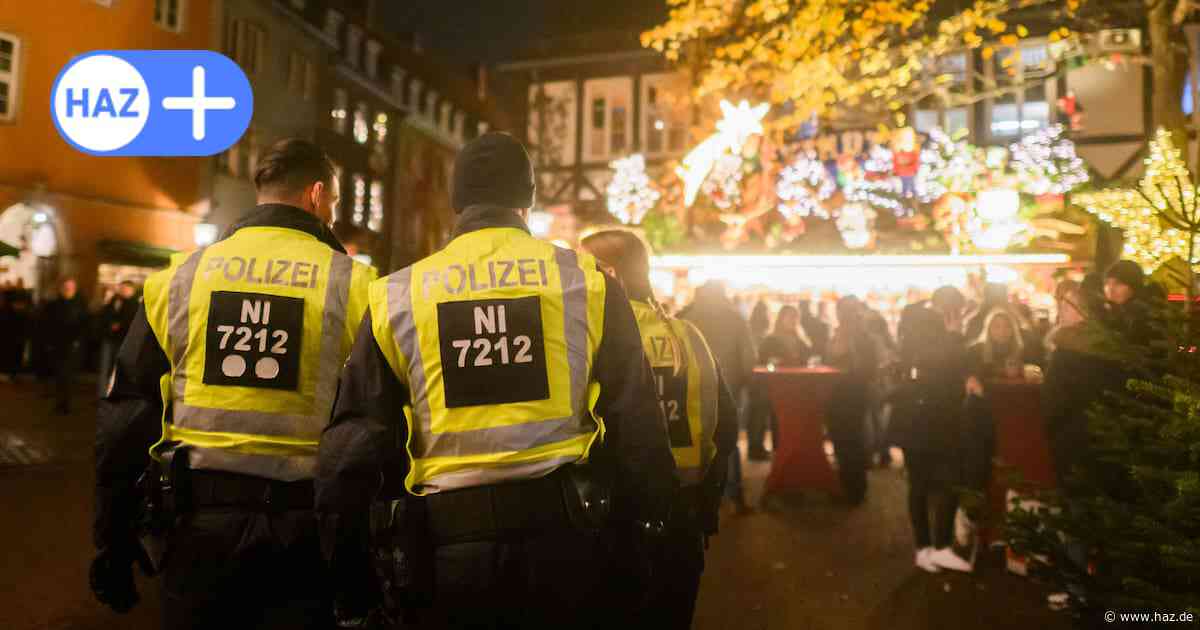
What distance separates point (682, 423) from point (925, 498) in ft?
11.3

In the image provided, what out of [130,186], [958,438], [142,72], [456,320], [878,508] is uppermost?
[130,186]

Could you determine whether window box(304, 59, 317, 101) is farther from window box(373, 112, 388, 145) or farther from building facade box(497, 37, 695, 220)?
building facade box(497, 37, 695, 220)

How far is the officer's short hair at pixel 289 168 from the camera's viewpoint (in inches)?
107

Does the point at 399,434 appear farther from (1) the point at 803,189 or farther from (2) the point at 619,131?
(2) the point at 619,131

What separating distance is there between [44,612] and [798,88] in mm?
11464

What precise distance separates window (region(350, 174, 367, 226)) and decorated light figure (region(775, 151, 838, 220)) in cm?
2595

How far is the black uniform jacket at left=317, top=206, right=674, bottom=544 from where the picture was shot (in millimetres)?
2029

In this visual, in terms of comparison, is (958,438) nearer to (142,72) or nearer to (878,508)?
(878,508)

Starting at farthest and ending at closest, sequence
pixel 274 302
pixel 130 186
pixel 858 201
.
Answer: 1. pixel 130 186
2. pixel 858 201
3. pixel 274 302

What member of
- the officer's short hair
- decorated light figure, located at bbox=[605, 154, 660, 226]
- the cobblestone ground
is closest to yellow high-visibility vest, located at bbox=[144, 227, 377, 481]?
the officer's short hair

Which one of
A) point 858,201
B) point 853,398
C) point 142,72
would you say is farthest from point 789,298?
point 142,72

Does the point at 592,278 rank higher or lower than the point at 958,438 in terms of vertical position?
higher

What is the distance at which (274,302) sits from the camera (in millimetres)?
2477

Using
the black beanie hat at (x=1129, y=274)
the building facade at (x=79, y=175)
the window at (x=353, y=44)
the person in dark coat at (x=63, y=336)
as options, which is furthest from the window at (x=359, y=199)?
the black beanie hat at (x=1129, y=274)
